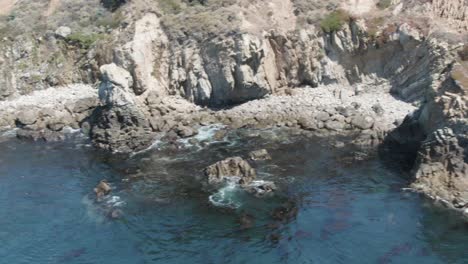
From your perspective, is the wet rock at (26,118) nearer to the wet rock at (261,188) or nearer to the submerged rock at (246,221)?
the wet rock at (261,188)

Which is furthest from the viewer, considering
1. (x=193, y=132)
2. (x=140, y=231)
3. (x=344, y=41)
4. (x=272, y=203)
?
(x=344, y=41)

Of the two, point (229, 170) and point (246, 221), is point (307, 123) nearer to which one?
point (229, 170)

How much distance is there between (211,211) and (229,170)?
673 cm

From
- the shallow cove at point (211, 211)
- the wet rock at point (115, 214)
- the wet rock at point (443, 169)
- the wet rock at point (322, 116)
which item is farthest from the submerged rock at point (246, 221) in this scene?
the wet rock at point (322, 116)

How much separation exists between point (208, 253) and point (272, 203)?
9256 millimetres

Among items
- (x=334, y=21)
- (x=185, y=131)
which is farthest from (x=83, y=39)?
(x=334, y=21)

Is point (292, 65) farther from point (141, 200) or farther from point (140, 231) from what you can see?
point (140, 231)

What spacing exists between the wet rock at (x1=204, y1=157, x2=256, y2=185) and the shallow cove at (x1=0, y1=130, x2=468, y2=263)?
1.45 m

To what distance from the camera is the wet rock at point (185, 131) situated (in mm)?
65250

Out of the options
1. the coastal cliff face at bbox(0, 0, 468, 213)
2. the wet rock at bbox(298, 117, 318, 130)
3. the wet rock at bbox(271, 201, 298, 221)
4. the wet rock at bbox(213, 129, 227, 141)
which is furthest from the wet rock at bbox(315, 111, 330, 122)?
the wet rock at bbox(271, 201, 298, 221)

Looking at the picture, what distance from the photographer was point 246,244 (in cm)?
4416

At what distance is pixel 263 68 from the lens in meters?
71.0

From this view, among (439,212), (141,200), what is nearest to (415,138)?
(439,212)

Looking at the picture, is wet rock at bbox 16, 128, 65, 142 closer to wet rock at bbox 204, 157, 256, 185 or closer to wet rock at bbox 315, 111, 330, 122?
wet rock at bbox 204, 157, 256, 185
